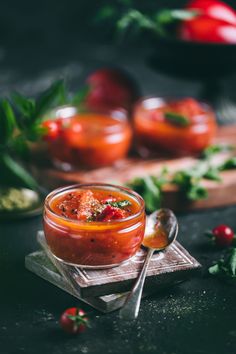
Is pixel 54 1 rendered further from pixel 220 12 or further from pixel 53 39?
pixel 220 12

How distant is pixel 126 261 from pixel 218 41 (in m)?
2.30

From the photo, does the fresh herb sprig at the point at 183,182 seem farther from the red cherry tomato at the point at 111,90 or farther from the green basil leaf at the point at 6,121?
the red cherry tomato at the point at 111,90

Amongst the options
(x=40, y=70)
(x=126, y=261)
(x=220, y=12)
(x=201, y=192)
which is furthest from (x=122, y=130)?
(x=40, y=70)

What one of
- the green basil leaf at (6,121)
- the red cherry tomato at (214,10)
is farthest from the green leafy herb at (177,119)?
the green basil leaf at (6,121)

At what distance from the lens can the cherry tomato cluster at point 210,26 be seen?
196 inches

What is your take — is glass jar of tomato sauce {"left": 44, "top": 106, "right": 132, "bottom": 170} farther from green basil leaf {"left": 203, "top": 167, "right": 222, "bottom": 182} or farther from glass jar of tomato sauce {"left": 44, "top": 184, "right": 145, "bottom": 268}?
glass jar of tomato sauce {"left": 44, "top": 184, "right": 145, "bottom": 268}

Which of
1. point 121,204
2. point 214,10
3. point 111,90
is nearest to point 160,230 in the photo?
point 121,204

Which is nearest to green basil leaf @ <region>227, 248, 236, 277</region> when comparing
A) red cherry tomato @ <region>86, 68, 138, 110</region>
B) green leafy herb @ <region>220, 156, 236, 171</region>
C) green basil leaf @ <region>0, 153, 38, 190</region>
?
green basil leaf @ <region>0, 153, 38, 190</region>

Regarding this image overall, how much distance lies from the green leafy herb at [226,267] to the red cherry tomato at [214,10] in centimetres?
221

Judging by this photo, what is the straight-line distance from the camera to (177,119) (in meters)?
4.66

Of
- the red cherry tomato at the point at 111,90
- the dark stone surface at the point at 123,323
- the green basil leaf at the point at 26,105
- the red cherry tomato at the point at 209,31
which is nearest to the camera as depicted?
the dark stone surface at the point at 123,323

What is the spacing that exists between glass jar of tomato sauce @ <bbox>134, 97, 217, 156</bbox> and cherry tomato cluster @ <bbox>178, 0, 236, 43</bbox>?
472 millimetres

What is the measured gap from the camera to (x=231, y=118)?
5.75m

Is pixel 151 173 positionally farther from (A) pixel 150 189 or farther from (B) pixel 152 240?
(B) pixel 152 240
